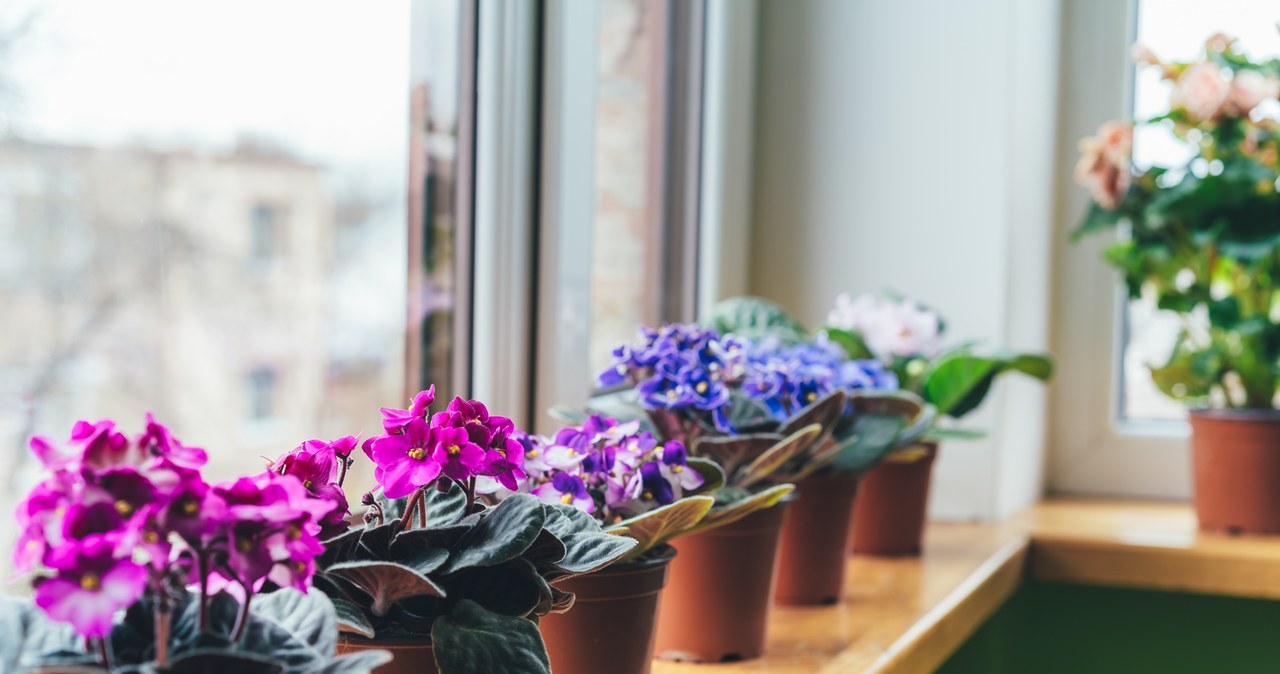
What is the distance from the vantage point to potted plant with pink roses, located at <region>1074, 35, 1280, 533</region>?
1.67m

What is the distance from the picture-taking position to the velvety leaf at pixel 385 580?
534 mm

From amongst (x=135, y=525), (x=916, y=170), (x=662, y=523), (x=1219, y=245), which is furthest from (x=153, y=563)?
(x=1219, y=245)

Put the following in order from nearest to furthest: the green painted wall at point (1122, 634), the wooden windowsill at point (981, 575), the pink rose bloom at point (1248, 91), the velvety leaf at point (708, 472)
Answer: the velvety leaf at point (708, 472) < the wooden windowsill at point (981, 575) < the pink rose bloom at point (1248, 91) < the green painted wall at point (1122, 634)

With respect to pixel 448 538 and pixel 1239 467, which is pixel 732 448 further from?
pixel 1239 467

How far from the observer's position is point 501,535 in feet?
1.89

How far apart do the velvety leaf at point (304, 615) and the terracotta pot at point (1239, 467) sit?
151 cm

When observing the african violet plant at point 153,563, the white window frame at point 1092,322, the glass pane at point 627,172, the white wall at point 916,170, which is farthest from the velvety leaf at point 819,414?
the white window frame at point 1092,322

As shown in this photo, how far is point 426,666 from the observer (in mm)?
586

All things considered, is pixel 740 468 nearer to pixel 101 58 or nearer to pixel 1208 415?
pixel 101 58

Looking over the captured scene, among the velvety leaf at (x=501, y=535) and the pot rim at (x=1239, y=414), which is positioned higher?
the velvety leaf at (x=501, y=535)

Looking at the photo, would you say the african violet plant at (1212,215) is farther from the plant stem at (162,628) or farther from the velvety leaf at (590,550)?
the plant stem at (162,628)

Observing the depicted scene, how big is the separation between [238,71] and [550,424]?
521 millimetres

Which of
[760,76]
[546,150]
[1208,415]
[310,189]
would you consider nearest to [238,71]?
[310,189]

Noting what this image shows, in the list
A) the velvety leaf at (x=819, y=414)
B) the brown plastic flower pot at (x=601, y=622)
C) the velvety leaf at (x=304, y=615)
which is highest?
the velvety leaf at (x=819, y=414)
